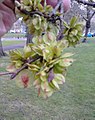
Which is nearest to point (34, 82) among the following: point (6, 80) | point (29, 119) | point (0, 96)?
point (29, 119)

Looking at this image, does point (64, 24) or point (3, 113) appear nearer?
point (64, 24)

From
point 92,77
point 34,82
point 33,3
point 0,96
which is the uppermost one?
point 33,3

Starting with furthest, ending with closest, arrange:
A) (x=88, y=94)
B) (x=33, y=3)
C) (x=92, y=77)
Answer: (x=92, y=77)
(x=88, y=94)
(x=33, y=3)

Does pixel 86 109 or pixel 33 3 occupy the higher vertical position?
pixel 33 3

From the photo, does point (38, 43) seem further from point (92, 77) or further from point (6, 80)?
point (92, 77)

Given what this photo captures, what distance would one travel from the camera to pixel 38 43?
1.50 ft

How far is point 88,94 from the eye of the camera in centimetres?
502

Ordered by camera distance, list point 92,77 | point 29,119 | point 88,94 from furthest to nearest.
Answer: point 92,77, point 88,94, point 29,119

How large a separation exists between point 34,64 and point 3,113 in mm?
3551

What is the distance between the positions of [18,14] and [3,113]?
135 inches

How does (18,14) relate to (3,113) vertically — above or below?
above

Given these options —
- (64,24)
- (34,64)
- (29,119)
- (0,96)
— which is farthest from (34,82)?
(0,96)

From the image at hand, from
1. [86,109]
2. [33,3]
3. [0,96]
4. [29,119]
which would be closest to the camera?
[33,3]

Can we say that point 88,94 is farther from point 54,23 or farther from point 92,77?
point 54,23
